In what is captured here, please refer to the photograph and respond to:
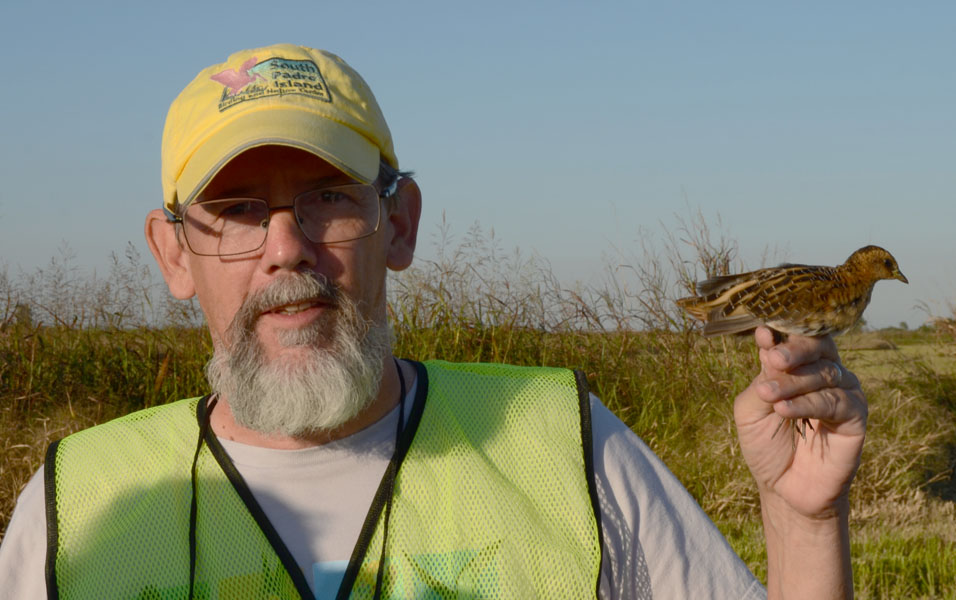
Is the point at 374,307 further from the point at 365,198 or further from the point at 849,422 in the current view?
the point at 849,422

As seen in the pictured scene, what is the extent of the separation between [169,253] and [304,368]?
0.63 meters

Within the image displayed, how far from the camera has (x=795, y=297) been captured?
2158mm

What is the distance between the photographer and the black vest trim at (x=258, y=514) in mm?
2320

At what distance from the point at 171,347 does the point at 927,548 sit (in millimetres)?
5637

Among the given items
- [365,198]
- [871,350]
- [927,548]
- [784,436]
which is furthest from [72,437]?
[871,350]

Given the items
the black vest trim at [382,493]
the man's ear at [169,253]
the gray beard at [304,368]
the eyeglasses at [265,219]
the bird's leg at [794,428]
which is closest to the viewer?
the bird's leg at [794,428]

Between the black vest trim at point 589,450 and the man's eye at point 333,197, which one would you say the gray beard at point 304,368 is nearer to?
the man's eye at point 333,197

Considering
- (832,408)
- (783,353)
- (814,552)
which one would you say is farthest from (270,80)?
(814,552)

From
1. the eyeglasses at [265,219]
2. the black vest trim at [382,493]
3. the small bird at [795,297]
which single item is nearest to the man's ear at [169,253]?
the eyeglasses at [265,219]

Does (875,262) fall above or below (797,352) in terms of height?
above

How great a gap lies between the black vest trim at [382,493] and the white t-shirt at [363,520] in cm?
4

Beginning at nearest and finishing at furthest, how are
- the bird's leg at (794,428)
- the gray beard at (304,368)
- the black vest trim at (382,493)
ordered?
the bird's leg at (794,428)
the black vest trim at (382,493)
the gray beard at (304,368)

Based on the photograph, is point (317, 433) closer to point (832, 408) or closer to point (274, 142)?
point (274, 142)

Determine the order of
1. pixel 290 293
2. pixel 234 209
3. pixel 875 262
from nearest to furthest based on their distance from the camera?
pixel 875 262 → pixel 290 293 → pixel 234 209
